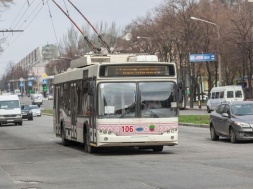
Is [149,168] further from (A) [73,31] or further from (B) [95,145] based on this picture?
(A) [73,31]

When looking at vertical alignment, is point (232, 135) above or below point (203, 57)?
below

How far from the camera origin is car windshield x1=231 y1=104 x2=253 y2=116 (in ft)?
72.8

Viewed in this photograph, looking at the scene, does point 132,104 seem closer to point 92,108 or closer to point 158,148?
point 92,108

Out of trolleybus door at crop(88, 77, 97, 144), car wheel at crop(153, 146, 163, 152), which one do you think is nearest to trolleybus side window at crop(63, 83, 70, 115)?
trolleybus door at crop(88, 77, 97, 144)

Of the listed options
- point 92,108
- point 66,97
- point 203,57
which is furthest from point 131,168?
point 203,57

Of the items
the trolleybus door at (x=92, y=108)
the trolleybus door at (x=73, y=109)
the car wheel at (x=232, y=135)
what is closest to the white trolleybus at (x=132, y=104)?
the trolleybus door at (x=92, y=108)

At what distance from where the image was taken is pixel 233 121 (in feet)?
71.0

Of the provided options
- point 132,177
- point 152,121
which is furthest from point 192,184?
point 152,121

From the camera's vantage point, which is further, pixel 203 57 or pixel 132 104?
pixel 203 57

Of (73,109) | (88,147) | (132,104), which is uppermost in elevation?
(132,104)

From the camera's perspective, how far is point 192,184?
1098 centimetres

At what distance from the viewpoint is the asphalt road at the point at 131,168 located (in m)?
11.4

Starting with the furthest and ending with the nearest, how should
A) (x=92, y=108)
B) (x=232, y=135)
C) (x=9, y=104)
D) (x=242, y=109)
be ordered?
(x=9, y=104)
(x=242, y=109)
(x=232, y=135)
(x=92, y=108)

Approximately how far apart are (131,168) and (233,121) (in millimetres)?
8409
